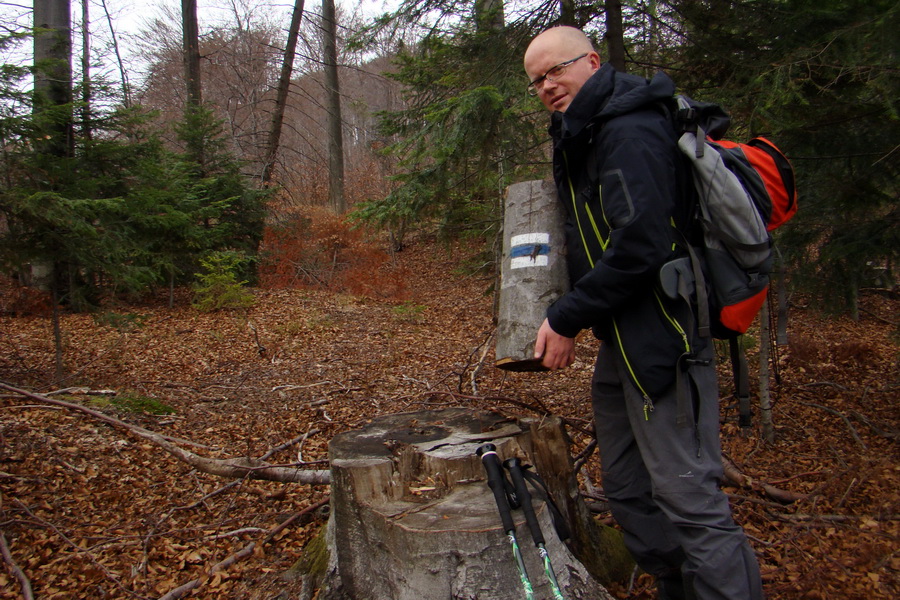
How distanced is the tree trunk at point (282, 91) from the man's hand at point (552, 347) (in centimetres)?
1471

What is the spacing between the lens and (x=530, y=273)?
8.04 ft

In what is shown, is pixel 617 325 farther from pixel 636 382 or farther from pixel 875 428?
pixel 875 428

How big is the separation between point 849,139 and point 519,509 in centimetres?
445

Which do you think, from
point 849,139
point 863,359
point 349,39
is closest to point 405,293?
point 349,39

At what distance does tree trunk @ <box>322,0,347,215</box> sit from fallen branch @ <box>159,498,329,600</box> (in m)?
15.9

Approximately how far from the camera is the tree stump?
2146 mm

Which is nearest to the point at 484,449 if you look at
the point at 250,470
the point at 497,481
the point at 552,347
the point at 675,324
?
the point at 497,481

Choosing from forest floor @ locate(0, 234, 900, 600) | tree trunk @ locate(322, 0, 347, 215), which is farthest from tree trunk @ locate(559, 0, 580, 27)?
tree trunk @ locate(322, 0, 347, 215)

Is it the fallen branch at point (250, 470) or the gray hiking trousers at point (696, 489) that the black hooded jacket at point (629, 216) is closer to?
the gray hiking trousers at point (696, 489)

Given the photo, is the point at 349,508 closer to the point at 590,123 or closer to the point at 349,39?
the point at 590,123

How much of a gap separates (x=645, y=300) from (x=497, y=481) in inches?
34.3

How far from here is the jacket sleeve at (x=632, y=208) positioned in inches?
77.8

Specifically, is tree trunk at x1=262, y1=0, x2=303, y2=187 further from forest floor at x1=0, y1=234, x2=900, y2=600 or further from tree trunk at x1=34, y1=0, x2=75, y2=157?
forest floor at x1=0, y1=234, x2=900, y2=600

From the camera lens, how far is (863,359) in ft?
22.7
